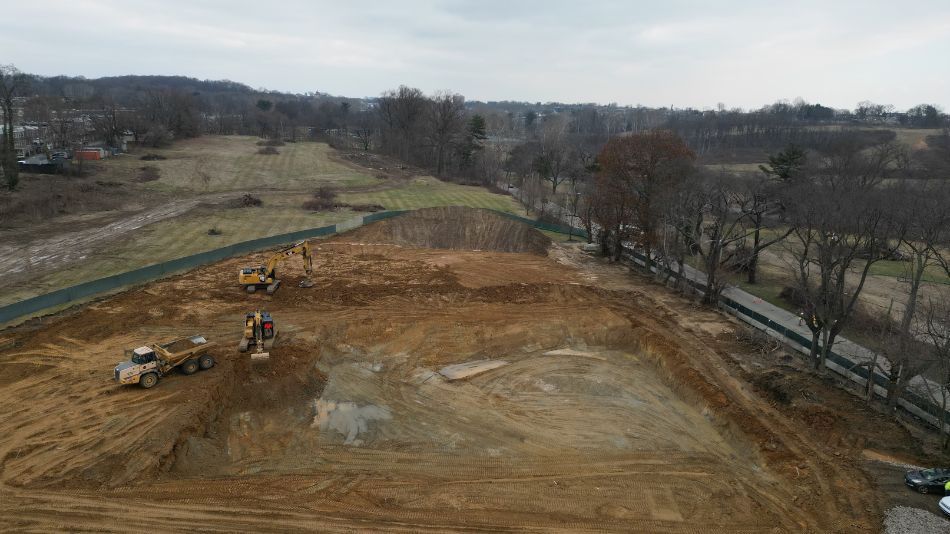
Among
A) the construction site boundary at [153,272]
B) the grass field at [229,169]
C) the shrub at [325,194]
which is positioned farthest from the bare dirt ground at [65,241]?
the shrub at [325,194]

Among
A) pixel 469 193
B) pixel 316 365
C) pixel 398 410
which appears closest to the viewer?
pixel 398 410

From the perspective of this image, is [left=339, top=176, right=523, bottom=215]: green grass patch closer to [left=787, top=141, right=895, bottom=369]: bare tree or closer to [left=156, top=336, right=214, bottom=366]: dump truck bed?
[left=156, top=336, right=214, bottom=366]: dump truck bed

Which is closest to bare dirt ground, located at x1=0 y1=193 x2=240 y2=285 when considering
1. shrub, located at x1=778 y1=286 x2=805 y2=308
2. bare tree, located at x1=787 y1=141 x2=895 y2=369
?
bare tree, located at x1=787 y1=141 x2=895 y2=369

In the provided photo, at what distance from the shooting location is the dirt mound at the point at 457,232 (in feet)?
152

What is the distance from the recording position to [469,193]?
66750mm

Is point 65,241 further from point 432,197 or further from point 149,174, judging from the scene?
point 432,197

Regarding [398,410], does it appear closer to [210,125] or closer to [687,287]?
[687,287]

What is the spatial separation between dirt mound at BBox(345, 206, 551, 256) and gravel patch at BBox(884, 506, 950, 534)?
31.3m

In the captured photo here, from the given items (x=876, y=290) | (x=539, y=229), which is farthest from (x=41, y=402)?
(x=876, y=290)

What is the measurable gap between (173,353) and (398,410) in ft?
29.7

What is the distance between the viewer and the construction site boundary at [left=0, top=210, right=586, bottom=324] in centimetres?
2649

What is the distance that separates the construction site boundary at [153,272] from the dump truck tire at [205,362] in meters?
11.6

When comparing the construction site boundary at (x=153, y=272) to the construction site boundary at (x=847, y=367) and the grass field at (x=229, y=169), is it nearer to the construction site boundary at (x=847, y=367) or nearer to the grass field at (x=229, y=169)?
the grass field at (x=229, y=169)

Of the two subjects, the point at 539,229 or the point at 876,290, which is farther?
the point at 539,229
